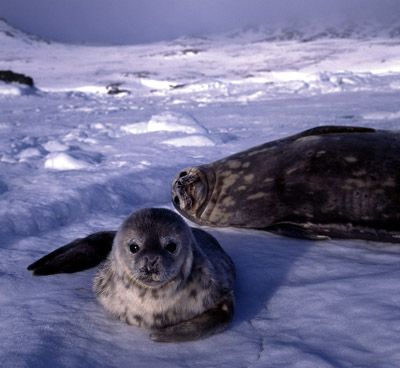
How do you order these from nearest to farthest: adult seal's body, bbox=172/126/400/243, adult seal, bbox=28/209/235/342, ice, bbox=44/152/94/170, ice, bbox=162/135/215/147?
adult seal, bbox=28/209/235/342
adult seal's body, bbox=172/126/400/243
ice, bbox=44/152/94/170
ice, bbox=162/135/215/147

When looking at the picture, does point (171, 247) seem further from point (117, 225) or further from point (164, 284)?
point (117, 225)

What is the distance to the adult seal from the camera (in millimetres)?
1301

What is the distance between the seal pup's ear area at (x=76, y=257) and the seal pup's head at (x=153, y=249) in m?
0.52

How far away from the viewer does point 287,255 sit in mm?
2014

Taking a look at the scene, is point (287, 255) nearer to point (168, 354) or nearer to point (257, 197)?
point (257, 197)

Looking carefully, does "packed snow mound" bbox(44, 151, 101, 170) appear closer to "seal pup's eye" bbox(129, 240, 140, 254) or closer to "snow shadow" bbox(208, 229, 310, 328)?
"snow shadow" bbox(208, 229, 310, 328)

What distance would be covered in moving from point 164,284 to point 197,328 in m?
0.17

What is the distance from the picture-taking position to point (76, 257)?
6.20 feet

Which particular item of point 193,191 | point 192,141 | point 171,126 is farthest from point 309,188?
point 171,126

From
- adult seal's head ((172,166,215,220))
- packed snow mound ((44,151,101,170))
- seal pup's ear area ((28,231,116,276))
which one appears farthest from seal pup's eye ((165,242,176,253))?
packed snow mound ((44,151,101,170))

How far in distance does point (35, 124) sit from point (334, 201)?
6.25 m

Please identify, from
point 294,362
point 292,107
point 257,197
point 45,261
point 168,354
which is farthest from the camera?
point 292,107

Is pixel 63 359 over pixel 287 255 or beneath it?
over

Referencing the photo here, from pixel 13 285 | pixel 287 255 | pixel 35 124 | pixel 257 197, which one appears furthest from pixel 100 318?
pixel 35 124
